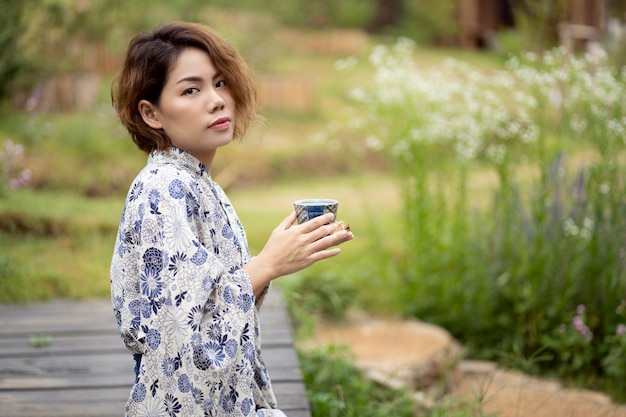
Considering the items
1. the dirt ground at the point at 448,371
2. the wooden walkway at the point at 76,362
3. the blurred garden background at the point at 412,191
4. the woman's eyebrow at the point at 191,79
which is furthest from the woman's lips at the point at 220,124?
the dirt ground at the point at 448,371

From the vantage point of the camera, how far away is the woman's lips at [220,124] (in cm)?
176

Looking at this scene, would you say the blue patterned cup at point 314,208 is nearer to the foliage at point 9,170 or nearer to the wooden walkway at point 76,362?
the wooden walkway at point 76,362

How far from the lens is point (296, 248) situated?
1666 mm

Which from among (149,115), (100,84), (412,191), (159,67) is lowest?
(412,191)

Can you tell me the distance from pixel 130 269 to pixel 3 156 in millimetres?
4205

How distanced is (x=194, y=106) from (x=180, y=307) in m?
0.46

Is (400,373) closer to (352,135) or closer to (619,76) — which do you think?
(619,76)

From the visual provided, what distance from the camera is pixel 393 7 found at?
14117 mm

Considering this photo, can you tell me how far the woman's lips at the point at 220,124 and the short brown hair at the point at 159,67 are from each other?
88 millimetres

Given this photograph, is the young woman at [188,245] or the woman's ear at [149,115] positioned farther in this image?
the woman's ear at [149,115]

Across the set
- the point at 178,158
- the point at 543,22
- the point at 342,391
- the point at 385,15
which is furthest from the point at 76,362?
the point at 385,15

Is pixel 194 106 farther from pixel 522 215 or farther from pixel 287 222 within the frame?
pixel 522 215

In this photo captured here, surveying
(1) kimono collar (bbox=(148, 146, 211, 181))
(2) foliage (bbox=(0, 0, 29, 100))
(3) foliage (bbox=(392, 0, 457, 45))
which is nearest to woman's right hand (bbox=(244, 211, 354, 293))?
(1) kimono collar (bbox=(148, 146, 211, 181))

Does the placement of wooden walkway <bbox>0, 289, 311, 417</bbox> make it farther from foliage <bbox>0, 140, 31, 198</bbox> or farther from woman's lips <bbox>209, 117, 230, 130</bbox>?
foliage <bbox>0, 140, 31, 198</bbox>
